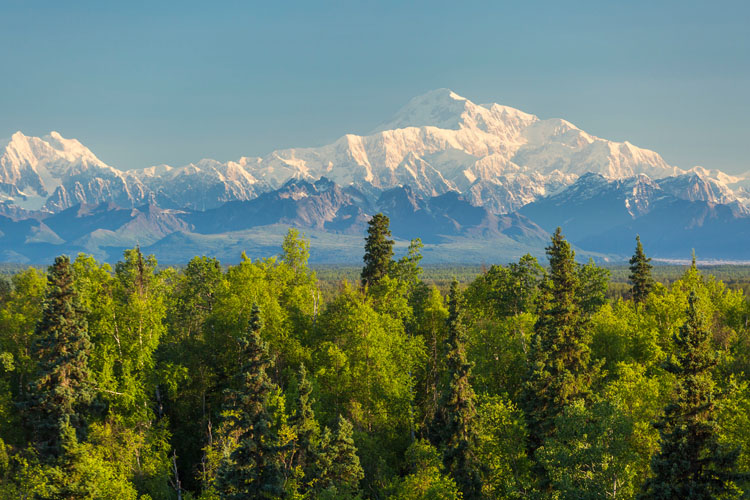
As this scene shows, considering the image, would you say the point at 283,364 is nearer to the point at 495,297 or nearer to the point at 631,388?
the point at 495,297

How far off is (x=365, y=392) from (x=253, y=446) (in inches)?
423

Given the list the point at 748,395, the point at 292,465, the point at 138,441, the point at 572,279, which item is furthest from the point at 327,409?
the point at 748,395

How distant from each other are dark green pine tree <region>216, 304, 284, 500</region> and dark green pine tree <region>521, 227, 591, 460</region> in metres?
17.3

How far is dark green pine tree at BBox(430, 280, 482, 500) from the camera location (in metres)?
38.8

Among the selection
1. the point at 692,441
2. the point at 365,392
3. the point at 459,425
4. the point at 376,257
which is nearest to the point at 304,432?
the point at 365,392

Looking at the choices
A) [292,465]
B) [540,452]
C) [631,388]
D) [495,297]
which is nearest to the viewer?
[540,452]

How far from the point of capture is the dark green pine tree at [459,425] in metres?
38.8

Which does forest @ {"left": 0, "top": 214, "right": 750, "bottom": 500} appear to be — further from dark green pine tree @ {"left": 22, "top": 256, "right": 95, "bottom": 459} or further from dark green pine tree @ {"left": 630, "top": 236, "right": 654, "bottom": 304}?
dark green pine tree @ {"left": 630, "top": 236, "right": 654, "bottom": 304}

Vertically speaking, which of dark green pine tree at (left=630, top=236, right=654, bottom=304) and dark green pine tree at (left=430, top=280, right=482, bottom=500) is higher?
dark green pine tree at (left=630, top=236, right=654, bottom=304)

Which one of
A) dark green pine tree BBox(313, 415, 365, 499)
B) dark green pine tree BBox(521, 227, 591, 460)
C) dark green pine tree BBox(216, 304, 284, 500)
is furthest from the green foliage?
dark green pine tree BBox(216, 304, 284, 500)

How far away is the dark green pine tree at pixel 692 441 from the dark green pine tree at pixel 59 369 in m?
38.8

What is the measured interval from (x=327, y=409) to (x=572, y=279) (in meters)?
22.7

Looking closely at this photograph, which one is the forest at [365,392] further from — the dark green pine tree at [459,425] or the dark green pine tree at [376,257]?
the dark green pine tree at [376,257]

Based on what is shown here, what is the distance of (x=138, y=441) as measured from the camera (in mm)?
43781
